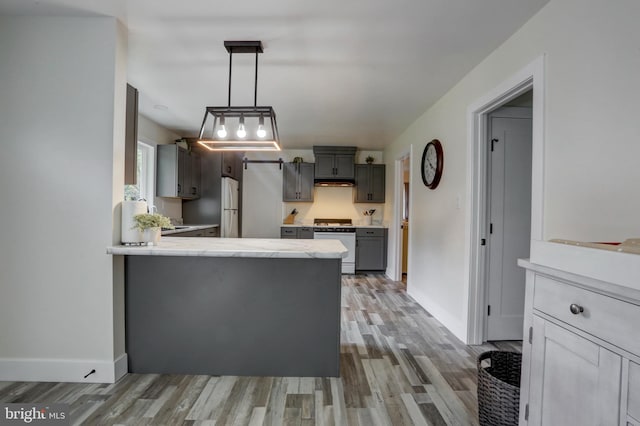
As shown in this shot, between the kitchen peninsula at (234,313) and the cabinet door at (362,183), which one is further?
the cabinet door at (362,183)

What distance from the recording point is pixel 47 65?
2.10 meters

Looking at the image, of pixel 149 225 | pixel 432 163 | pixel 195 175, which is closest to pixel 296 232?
pixel 195 175

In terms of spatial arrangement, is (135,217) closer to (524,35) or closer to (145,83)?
(145,83)

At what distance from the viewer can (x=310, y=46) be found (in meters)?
2.35

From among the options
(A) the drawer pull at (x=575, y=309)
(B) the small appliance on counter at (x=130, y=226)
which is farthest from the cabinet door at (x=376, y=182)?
(A) the drawer pull at (x=575, y=309)

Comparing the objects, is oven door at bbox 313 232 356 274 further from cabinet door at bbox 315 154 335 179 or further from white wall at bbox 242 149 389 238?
cabinet door at bbox 315 154 335 179

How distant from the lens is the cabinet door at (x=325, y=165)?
5965 mm

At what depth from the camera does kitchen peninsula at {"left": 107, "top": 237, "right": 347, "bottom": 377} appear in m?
2.20

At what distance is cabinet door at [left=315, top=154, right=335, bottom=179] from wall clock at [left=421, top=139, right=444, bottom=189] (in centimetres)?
233

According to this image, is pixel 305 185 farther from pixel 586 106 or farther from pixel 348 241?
pixel 586 106

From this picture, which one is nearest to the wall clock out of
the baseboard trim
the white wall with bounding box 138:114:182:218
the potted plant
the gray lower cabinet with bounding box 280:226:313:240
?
the gray lower cabinet with bounding box 280:226:313:240

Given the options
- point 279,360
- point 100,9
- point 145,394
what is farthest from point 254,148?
point 145,394

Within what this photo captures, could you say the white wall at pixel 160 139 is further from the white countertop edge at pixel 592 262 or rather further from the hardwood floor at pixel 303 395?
the white countertop edge at pixel 592 262

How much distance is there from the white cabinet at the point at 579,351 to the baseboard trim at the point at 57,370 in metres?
2.44
